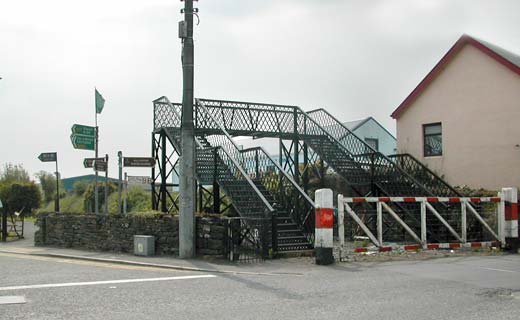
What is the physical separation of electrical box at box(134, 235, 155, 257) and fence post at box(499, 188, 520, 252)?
914cm

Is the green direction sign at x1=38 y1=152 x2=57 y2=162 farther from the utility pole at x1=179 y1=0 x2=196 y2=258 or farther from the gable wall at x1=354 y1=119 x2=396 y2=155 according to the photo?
the gable wall at x1=354 y1=119 x2=396 y2=155

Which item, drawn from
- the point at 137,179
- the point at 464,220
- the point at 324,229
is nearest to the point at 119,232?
the point at 137,179

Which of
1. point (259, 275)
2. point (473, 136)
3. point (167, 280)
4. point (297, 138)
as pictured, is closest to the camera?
point (167, 280)

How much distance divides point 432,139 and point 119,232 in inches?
564

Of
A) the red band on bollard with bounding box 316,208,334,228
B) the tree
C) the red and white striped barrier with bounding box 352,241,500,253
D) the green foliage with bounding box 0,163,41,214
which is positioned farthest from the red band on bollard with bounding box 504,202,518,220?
the tree

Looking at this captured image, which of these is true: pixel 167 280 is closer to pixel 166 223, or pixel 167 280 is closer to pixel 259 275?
pixel 259 275

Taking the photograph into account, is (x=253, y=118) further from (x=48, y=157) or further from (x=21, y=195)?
(x=21, y=195)

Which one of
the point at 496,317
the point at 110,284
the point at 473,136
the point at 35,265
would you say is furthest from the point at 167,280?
the point at 473,136

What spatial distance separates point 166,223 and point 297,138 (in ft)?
25.5

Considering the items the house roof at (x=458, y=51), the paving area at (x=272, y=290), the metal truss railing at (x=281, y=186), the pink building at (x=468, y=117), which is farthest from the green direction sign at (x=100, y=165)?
the house roof at (x=458, y=51)

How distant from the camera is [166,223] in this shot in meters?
15.8

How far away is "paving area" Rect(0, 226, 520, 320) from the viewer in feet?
25.8

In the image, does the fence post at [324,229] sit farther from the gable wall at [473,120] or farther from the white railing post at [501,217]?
the gable wall at [473,120]

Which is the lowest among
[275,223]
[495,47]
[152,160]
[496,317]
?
[496,317]
